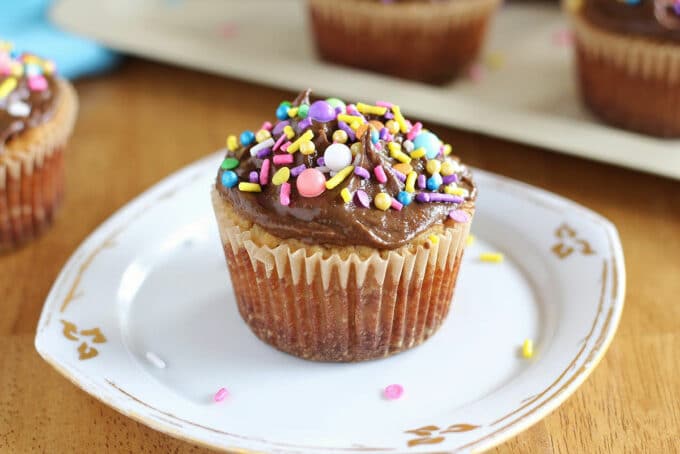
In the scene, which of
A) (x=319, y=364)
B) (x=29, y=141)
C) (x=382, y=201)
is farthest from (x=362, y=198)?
(x=29, y=141)

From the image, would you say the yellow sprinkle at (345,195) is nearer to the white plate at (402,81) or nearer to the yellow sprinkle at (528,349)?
the yellow sprinkle at (528,349)

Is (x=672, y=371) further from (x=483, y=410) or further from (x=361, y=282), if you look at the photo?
(x=361, y=282)

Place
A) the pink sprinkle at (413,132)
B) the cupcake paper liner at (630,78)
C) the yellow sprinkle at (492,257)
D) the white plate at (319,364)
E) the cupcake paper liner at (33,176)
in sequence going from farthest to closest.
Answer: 1. the cupcake paper liner at (630,78)
2. the cupcake paper liner at (33,176)
3. the yellow sprinkle at (492,257)
4. the pink sprinkle at (413,132)
5. the white plate at (319,364)

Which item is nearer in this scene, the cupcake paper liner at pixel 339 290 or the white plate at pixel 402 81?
the cupcake paper liner at pixel 339 290

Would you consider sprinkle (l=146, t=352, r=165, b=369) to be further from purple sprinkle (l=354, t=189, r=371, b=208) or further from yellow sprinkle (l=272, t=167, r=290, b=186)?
purple sprinkle (l=354, t=189, r=371, b=208)

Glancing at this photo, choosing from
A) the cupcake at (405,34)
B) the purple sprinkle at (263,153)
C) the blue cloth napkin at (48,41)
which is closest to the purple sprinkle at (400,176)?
the purple sprinkle at (263,153)

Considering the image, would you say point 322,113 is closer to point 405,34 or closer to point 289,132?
point 289,132
